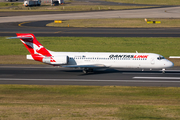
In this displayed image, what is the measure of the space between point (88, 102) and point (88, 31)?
169ft

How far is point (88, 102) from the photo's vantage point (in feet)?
89.8

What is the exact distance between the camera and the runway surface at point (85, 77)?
36.2 metres

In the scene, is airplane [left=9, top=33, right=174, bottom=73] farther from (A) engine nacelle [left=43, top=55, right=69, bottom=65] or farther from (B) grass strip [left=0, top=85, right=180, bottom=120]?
(B) grass strip [left=0, top=85, right=180, bottom=120]

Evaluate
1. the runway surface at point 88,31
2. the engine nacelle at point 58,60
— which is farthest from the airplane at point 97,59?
the runway surface at point 88,31

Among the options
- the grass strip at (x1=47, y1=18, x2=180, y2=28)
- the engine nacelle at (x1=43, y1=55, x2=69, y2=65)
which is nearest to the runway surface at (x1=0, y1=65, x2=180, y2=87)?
the engine nacelle at (x1=43, y1=55, x2=69, y2=65)

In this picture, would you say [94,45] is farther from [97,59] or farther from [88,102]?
[88,102]

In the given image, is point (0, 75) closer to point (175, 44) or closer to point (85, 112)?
point (85, 112)

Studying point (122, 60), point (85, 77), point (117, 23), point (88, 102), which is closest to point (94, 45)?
point (122, 60)

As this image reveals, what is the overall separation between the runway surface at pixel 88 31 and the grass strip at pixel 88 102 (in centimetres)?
4071

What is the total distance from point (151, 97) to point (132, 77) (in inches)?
404

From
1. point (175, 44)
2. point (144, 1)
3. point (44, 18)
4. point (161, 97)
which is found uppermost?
point (144, 1)

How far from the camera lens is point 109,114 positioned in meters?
22.7

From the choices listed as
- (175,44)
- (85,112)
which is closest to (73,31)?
(175,44)

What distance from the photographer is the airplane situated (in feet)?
131
